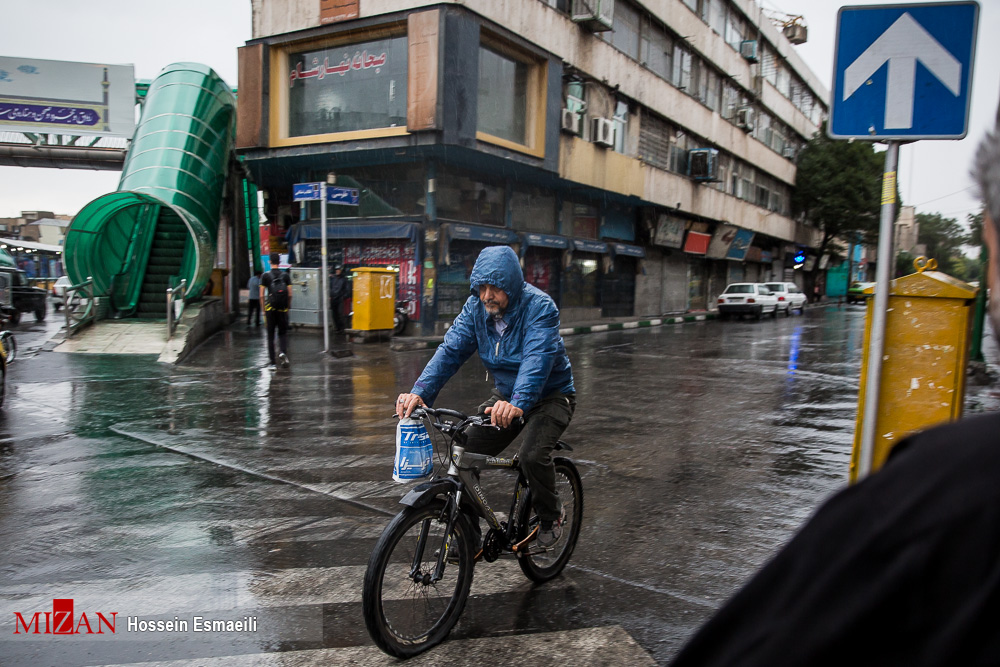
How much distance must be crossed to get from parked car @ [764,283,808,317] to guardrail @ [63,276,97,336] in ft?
88.4

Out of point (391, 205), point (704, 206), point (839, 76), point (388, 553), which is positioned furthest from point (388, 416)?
point (704, 206)

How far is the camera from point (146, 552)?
4215mm

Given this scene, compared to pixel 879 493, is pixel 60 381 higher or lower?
lower

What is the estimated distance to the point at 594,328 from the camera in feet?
74.3

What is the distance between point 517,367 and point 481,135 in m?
15.1

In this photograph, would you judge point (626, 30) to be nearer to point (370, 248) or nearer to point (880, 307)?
point (370, 248)

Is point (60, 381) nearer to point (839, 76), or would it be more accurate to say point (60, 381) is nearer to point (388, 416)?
point (388, 416)

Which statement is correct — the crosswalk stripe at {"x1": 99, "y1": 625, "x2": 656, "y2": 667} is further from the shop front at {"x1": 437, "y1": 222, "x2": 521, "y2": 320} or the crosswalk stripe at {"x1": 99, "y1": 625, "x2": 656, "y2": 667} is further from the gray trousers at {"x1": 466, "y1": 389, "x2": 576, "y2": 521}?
the shop front at {"x1": 437, "y1": 222, "x2": 521, "y2": 320}

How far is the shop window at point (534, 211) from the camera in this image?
72.6 feet

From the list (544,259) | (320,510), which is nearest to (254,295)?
(544,259)

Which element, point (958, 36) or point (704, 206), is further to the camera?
point (704, 206)

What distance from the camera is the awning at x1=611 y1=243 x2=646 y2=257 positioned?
26.6 metres

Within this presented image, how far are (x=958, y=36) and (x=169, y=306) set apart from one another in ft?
44.9

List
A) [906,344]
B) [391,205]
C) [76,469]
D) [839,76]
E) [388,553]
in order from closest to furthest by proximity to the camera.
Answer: [388,553] → [839,76] → [906,344] → [76,469] → [391,205]
